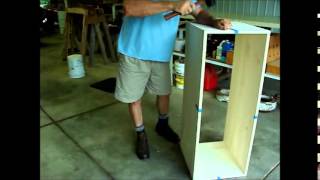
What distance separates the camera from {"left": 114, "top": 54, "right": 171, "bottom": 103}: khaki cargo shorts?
5.22 ft

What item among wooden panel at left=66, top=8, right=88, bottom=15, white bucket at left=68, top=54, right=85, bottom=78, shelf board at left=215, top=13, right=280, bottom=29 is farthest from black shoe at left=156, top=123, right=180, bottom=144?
wooden panel at left=66, top=8, right=88, bottom=15

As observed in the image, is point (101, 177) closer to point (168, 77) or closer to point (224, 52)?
point (168, 77)

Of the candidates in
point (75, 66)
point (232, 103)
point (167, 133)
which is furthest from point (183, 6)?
point (75, 66)

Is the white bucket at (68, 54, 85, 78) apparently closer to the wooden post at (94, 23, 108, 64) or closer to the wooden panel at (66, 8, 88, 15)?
the wooden post at (94, 23, 108, 64)

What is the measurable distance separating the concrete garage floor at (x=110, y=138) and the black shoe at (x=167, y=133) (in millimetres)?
41

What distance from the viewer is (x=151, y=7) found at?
135 cm

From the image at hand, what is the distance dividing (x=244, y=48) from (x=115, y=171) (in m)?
1.07

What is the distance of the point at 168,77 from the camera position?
174 centimetres

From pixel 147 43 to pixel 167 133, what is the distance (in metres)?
0.78

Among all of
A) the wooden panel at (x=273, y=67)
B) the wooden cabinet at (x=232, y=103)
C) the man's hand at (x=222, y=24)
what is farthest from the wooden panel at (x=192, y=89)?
the wooden panel at (x=273, y=67)

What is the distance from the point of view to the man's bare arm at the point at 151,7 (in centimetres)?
131

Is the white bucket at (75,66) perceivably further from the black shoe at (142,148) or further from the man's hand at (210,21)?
the man's hand at (210,21)
